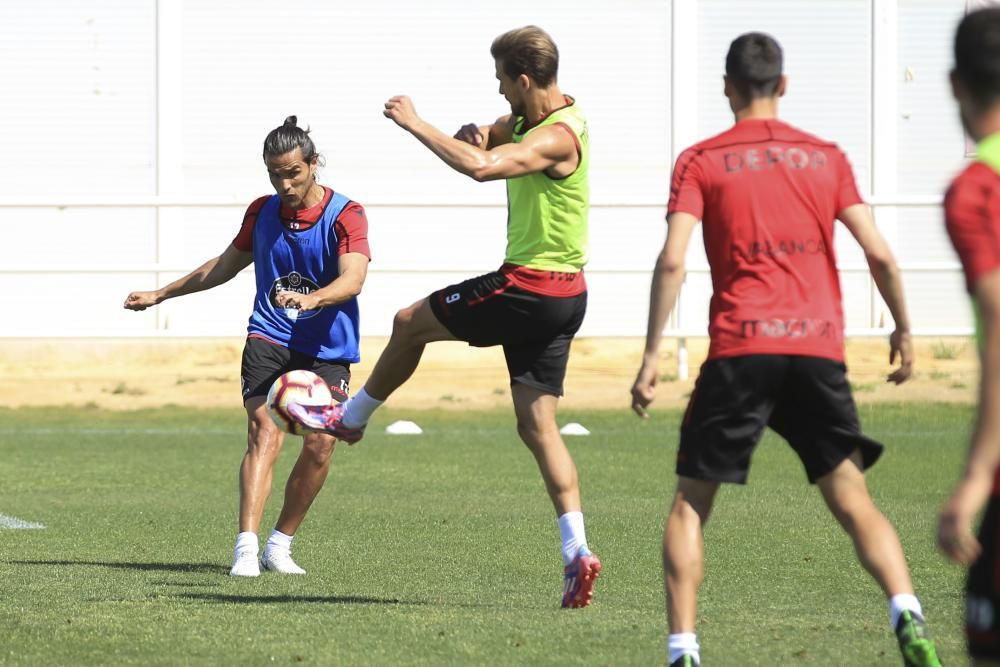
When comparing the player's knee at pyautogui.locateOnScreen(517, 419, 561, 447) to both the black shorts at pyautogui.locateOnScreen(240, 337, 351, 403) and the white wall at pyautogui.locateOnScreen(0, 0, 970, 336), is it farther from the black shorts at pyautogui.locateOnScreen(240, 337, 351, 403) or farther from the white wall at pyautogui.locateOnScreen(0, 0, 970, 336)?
the white wall at pyautogui.locateOnScreen(0, 0, 970, 336)

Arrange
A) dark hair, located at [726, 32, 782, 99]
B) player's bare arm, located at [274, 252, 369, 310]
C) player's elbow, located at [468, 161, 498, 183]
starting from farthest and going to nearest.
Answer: player's bare arm, located at [274, 252, 369, 310], player's elbow, located at [468, 161, 498, 183], dark hair, located at [726, 32, 782, 99]

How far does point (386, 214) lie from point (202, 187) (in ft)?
7.68

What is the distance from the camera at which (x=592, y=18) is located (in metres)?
23.2

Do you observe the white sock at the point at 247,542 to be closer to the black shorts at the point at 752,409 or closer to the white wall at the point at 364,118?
the black shorts at the point at 752,409

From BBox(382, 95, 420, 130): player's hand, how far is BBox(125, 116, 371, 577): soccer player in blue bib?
4.48 feet

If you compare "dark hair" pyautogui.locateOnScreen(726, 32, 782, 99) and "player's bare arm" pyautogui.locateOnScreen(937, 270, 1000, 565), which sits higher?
"dark hair" pyautogui.locateOnScreen(726, 32, 782, 99)

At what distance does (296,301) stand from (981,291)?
396cm

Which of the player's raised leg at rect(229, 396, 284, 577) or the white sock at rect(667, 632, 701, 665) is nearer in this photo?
the white sock at rect(667, 632, 701, 665)

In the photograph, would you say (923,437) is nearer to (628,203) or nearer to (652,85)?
(628,203)

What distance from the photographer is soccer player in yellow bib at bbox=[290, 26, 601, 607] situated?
6.65 m

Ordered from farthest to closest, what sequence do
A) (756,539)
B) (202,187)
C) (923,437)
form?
(202,187) < (923,437) < (756,539)

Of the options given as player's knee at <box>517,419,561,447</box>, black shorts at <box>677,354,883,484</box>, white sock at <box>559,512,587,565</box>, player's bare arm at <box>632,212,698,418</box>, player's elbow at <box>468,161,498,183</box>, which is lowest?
white sock at <box>559,512,587,565</box>

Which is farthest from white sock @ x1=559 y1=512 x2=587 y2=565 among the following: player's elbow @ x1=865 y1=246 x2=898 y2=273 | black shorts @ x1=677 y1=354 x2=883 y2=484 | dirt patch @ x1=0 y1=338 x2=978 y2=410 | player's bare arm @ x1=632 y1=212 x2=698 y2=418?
dirt patch @ x1=0 y1=338 x2=978 y2=410

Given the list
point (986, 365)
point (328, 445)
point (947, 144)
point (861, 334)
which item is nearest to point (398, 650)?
point (328, 445)
